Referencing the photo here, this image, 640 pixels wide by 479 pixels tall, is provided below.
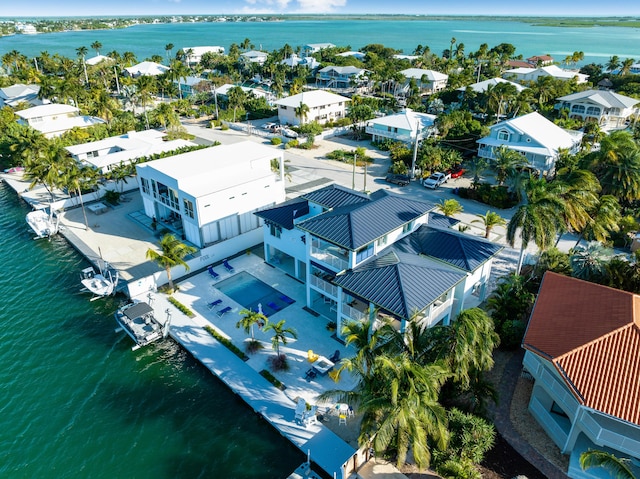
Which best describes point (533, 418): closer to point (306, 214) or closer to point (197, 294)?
point (306, 214)

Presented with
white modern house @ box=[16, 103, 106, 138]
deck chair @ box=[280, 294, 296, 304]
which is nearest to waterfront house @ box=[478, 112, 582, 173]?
deck chair @ box=[280, 294, 296, 304]

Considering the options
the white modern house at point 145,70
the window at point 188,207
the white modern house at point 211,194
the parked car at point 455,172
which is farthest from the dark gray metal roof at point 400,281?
the white modern house at point 145,70

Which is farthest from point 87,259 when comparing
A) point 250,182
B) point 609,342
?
point 609,342

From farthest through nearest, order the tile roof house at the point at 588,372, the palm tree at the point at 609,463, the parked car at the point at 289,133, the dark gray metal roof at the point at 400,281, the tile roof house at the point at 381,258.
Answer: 1. the parked car at the point at 289,133
2. the tile roof house at the point at 381,258
3. the dark gray metal roof at the point at 400,281
4. the tile roof house at the point at 588,372
5. the palm tree at the point at 609,463

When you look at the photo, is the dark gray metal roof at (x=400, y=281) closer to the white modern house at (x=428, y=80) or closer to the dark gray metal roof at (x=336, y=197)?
the dark gray metal roof at (x=336, y=197)

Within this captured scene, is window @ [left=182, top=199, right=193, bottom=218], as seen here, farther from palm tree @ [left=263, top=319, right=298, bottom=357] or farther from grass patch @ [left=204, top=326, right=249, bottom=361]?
palm tree @ [left=263, top=319, right=298, bottom=357]

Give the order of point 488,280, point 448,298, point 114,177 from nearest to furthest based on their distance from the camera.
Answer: point 448,298 < point 488,280 < point 114,177
